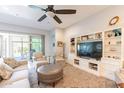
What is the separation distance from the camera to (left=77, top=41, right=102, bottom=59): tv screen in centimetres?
384

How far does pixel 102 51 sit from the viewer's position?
3.63 metres

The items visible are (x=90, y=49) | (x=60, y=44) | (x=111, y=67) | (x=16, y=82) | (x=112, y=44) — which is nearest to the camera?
(x=16, y=82)

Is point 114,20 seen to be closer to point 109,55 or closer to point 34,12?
point 109,55

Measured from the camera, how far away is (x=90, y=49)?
430 cm

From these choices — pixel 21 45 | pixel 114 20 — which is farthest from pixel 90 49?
pixel 21 45

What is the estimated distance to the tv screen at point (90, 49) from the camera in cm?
384

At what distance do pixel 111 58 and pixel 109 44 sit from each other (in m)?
0.52

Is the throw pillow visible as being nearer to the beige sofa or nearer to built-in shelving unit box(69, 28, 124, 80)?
the beige sofa

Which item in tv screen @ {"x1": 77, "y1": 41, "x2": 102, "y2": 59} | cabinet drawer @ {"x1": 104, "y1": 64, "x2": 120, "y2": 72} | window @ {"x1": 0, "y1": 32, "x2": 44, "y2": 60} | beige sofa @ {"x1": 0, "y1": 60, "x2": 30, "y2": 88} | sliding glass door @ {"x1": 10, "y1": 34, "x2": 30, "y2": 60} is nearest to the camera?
beige sofa @ {"x1": 0, "y1": 60, "x2": 30, "y2": 88}

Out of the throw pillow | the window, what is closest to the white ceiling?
the throw pillow

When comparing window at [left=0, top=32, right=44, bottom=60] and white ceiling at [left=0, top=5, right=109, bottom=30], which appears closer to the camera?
white ceiling at [left=0, top=5, right=109, bottom=30]

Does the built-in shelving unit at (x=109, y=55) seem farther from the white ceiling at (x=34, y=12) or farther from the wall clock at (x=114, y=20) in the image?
the white ceiling at (x=34, y=12)
